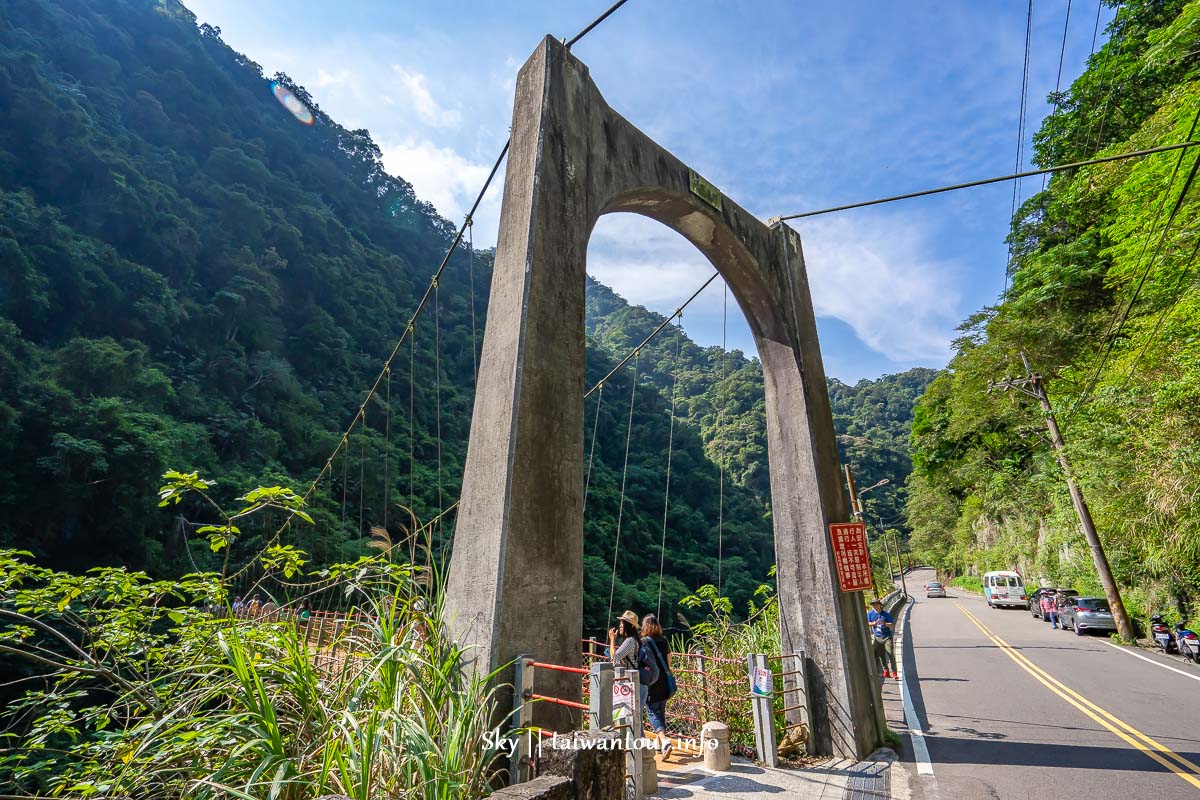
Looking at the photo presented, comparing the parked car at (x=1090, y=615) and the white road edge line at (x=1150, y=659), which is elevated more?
the parked car at (x=1090, y=615)

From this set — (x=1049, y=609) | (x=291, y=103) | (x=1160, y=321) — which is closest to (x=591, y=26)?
(x=1160, y=321)

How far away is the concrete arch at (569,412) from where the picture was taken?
3.13 meters

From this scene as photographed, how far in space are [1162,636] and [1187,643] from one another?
1097 mm

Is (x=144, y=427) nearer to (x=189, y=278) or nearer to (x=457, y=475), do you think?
(x=457, y=475)

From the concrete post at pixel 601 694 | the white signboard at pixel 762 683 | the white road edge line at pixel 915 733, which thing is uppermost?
the concrete post at pixel 601 694

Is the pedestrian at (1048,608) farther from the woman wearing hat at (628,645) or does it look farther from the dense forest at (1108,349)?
the woman wearing hat at (628,645)

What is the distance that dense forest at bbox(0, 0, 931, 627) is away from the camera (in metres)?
16.2

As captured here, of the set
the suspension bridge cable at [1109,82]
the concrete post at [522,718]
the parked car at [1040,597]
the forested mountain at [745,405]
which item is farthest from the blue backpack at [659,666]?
the forested mountain at [745,405]

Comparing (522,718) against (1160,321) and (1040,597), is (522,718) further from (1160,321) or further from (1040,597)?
(1040,597)

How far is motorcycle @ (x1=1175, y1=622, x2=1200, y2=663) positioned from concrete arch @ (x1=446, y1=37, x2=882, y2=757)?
27.7 ft

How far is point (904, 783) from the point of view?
4277 mm

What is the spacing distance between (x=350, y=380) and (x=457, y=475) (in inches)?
440

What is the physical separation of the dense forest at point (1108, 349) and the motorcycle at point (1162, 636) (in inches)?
37.3

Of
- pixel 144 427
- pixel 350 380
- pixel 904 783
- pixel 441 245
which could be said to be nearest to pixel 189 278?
pixel 350 380
